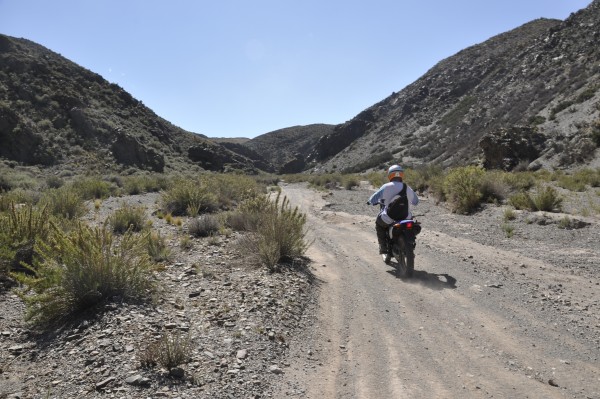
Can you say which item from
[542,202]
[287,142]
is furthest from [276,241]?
[287,142]

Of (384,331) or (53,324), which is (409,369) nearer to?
(384,331)

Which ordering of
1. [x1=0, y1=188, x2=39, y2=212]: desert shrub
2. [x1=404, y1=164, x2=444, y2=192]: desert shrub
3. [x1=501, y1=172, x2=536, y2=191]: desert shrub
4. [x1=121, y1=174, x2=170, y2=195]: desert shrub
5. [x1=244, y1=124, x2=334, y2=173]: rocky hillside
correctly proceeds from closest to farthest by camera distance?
[x1=0, y1=188, x2=39, y2=212]: desert shrub → [x1=501, y1=172, x2=536, y2=191]: desert shrub → [x1=404, y1=164, x2=444, y2=192]: desert shrub → [x1=121, y1=174, x2=170, y2=195]: desert shrub → [x1=244, y1=124, x2=334, y2=173]: rocky hillside

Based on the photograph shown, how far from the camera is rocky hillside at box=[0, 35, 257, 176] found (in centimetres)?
3478

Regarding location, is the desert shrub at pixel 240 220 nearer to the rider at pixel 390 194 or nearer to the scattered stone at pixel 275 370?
the rider at pixel 390 194

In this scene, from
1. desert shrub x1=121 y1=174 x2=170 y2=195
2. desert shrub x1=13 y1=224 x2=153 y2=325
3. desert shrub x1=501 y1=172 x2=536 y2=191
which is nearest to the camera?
desert shrub x1=13 y1=224 x2=153 y2=325

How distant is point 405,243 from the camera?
7.33m

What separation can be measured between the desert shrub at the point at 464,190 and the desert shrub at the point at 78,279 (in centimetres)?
1191

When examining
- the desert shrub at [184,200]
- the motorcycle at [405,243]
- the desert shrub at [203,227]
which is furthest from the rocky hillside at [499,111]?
A: the desert shrub at [203,227]

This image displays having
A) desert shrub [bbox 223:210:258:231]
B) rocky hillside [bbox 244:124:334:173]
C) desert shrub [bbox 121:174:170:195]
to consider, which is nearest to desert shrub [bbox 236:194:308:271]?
desert shrub [bbox 223:210:258:231]

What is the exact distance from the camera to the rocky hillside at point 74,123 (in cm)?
3478

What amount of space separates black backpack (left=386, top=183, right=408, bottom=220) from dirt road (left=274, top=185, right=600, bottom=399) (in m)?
1.05

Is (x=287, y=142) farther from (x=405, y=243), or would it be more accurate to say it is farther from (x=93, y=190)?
(x=405, y=243)

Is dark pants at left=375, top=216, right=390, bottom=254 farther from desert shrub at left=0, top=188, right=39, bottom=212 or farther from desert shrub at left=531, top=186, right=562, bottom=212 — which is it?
desert shrub at left=0, top=188, right=39, bottom=212

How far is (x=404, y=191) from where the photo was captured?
25.7 ft
